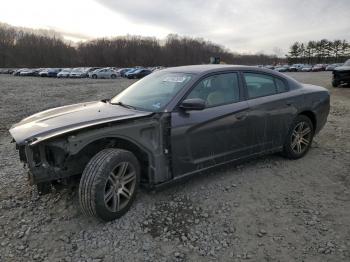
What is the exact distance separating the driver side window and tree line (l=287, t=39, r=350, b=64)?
113 metres

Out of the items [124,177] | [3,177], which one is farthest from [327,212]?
[3,177]

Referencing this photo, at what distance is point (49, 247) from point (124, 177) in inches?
37.9

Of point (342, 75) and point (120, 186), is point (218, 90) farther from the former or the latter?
point (342, 75)

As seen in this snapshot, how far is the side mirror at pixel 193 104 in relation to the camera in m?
3.83

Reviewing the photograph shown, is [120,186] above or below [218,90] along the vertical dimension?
below

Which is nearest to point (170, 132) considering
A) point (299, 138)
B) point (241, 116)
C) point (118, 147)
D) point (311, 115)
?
point (118, 147)

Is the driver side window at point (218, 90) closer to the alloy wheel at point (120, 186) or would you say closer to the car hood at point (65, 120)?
the car hood at point (65, 120)

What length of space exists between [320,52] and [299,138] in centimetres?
11722

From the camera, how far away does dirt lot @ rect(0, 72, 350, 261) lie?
3125 millimetres

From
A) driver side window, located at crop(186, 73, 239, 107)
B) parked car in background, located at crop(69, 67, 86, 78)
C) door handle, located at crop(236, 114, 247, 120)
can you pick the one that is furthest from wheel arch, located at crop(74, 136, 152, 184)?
parked car in background, located at crop(69, 67, 86, 78)

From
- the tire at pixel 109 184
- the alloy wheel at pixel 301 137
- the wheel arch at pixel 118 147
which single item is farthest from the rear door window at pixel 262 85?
the tire at pixel 109 184

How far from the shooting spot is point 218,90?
4.41 metres

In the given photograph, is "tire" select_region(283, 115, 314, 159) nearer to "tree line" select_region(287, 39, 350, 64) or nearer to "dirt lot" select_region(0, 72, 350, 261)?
"dirt lot" select_region(0, 72, 350, 261)

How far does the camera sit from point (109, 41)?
107312 mm
